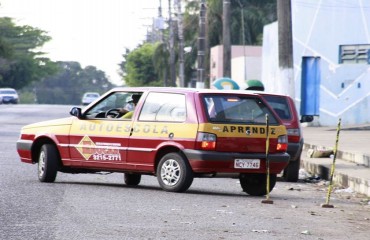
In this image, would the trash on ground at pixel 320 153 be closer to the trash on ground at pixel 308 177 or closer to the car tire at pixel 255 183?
the trash on ground at pixel 308 177

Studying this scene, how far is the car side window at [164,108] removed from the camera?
1695 centimetres

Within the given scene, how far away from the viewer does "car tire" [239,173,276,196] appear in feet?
56.6

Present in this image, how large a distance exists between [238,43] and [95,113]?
65.0 m

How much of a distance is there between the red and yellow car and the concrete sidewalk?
2031mm

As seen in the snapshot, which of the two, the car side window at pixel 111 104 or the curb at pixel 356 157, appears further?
the curb at pixel 356 157

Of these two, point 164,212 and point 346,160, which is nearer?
point 164,212

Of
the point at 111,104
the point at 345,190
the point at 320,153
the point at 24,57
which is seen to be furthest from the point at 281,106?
the point at 24,57

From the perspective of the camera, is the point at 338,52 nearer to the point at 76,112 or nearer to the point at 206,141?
the point at 76,112

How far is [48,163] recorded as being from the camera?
17906 millimetres

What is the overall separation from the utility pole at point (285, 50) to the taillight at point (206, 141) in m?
13.4

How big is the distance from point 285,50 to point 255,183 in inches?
516

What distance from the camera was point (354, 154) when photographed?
77.6 ft

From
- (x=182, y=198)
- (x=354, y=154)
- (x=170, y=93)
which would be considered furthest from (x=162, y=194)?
(x=354, y=154)

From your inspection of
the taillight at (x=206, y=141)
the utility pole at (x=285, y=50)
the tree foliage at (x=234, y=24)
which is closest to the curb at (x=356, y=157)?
the utility pole at (x=285, y=50)
